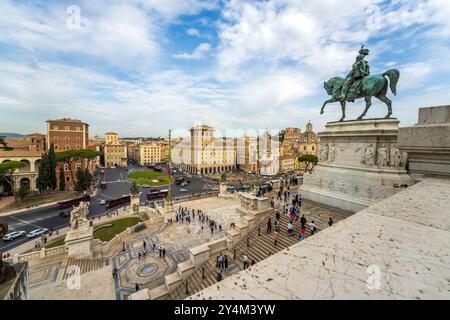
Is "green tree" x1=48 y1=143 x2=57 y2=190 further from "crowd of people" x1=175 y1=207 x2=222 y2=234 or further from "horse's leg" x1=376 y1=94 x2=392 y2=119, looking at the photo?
"horse's leg" x1=376 y1=94 x2=392 y2=119

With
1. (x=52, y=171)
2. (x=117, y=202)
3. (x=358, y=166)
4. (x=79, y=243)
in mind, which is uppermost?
(x=358, y=166)

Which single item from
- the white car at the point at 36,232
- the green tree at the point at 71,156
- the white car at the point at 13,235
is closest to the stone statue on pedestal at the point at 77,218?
the white car at the point at 36,232

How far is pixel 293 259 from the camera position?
78.1 inches

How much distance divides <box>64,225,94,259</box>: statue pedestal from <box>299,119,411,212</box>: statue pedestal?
630 inches

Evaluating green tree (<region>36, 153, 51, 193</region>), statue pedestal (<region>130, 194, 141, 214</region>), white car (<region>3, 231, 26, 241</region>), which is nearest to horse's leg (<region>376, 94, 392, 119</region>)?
statue pedestal (<region>130, 194, 141, 214</region>)

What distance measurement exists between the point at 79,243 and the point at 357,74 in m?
22.1

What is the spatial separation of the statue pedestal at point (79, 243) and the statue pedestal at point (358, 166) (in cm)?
1601

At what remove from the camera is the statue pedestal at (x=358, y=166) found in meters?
11.8

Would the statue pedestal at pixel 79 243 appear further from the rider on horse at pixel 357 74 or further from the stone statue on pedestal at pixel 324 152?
the rider on horse at pixel 357 74

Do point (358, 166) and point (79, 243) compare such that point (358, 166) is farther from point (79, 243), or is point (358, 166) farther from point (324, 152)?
point (79, 243)

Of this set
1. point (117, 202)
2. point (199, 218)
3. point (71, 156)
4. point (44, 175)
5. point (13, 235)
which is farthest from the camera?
point (71, 156)

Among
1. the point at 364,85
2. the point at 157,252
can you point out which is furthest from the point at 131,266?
the point at 364,85

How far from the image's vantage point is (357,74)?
1353 cm
